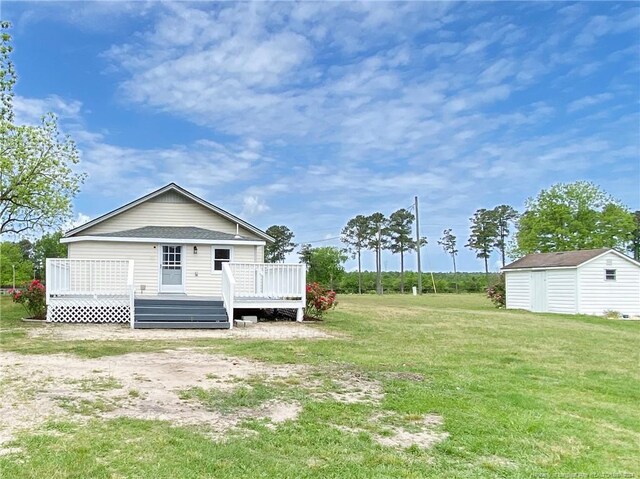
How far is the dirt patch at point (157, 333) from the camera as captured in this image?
10.8 metres

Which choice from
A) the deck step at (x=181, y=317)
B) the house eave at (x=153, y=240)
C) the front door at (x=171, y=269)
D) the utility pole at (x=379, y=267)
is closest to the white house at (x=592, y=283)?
the house eave at (x=153, y=240)

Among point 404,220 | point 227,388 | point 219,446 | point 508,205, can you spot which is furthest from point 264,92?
point 508,205

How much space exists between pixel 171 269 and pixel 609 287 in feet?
67.3

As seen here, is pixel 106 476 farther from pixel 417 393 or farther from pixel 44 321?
pixel 44 321

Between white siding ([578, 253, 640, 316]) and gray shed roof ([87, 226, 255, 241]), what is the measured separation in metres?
16.5

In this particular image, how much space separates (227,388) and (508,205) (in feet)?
225

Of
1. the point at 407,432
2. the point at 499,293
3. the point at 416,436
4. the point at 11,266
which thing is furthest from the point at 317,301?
the point at 11,266

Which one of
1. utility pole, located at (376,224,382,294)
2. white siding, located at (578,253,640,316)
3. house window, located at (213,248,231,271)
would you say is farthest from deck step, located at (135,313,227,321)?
utility pole, located at (376,224,382,294)

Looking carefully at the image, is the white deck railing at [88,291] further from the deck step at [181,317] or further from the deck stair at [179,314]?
the deck step at [181,317]

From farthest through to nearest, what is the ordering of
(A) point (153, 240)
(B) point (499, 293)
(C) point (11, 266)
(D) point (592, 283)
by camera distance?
(C) point (11, 266) < (B) point (499, 293) < (D) point (592, 283) < (A) point (153, 240)

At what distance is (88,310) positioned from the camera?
14.0 metres

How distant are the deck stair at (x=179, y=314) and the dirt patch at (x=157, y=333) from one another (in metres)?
0.38

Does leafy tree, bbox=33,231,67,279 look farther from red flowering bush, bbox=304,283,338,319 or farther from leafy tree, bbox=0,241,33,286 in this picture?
red flowering bush, bbox=304,283,338,319

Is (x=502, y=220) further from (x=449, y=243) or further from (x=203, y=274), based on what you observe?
(x=203, y=274)
